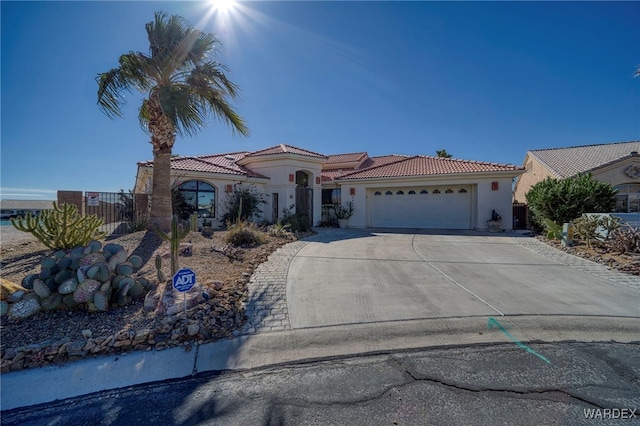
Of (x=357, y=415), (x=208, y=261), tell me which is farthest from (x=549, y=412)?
(x=208, y=261)

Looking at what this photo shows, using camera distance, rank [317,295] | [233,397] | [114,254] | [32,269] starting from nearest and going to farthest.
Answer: [233,397] < [114,254] < [317,295] < [32,269]

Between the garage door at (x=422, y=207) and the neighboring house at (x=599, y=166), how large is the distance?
762 centimetres

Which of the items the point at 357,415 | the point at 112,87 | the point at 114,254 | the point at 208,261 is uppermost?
the point at 112,87

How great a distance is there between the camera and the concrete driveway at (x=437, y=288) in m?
5.13

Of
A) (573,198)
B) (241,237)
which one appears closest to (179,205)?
(241,237)

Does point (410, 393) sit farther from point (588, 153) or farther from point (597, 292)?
point (588, 153)

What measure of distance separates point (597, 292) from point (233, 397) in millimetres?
7862

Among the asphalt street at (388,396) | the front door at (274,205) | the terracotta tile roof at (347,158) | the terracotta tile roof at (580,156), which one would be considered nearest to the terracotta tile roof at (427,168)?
the terracotta tile roof at (347,158)

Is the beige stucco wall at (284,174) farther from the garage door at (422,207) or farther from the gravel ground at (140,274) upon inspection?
the gravel ground at (140,274)

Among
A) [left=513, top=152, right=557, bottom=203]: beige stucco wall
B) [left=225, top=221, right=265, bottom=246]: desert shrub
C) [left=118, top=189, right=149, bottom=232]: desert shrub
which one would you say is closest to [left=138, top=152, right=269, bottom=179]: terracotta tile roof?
[left=118, top=189, right=149, bottom=232]: desert shrub

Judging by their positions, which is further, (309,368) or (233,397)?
(309,368)

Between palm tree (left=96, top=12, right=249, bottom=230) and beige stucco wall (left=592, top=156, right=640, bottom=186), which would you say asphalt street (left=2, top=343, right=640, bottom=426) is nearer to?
palm tree (left=96, top=12, right=249, bottom=230)

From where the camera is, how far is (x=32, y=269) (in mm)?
6426

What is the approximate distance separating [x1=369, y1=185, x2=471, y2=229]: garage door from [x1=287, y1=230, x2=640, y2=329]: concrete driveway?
817 cm
